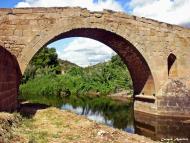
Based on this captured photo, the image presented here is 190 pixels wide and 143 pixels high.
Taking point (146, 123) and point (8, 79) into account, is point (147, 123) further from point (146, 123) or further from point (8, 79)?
point (8, 79)

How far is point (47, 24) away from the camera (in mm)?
13062

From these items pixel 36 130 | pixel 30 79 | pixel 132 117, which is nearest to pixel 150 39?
pixel 132 117

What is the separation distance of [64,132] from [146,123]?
6290 mm

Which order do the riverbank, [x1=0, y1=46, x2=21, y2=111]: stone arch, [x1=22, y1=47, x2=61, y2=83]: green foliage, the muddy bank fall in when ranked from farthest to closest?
[x1=22, y1=47, x2=61, y2=83]: green foliage, [x1=0, y1=46, x2=21, y2=111]: stone arch, the riverbank, the muddy bank

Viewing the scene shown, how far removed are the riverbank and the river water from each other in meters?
2.63

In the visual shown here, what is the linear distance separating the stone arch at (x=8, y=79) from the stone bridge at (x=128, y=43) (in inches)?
1.3

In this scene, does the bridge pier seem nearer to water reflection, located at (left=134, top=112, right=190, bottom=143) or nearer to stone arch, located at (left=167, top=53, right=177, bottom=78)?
water reflection, located at (left=134, top=112, right=190, bottom=143)

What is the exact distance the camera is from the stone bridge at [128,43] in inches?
493

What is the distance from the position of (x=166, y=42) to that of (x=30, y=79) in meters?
19.4

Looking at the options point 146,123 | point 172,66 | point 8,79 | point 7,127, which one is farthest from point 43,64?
point 7,127

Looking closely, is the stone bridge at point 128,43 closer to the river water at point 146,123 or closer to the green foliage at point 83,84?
the river water at point 146,123

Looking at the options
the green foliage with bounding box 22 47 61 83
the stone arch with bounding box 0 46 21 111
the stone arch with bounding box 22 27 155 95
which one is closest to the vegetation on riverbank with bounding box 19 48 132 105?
the green foliage with bounding box 22 47 61 83

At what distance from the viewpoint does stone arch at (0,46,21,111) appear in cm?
968

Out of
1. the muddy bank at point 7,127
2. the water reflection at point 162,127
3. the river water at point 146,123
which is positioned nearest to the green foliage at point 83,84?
the river water at point 146,123
